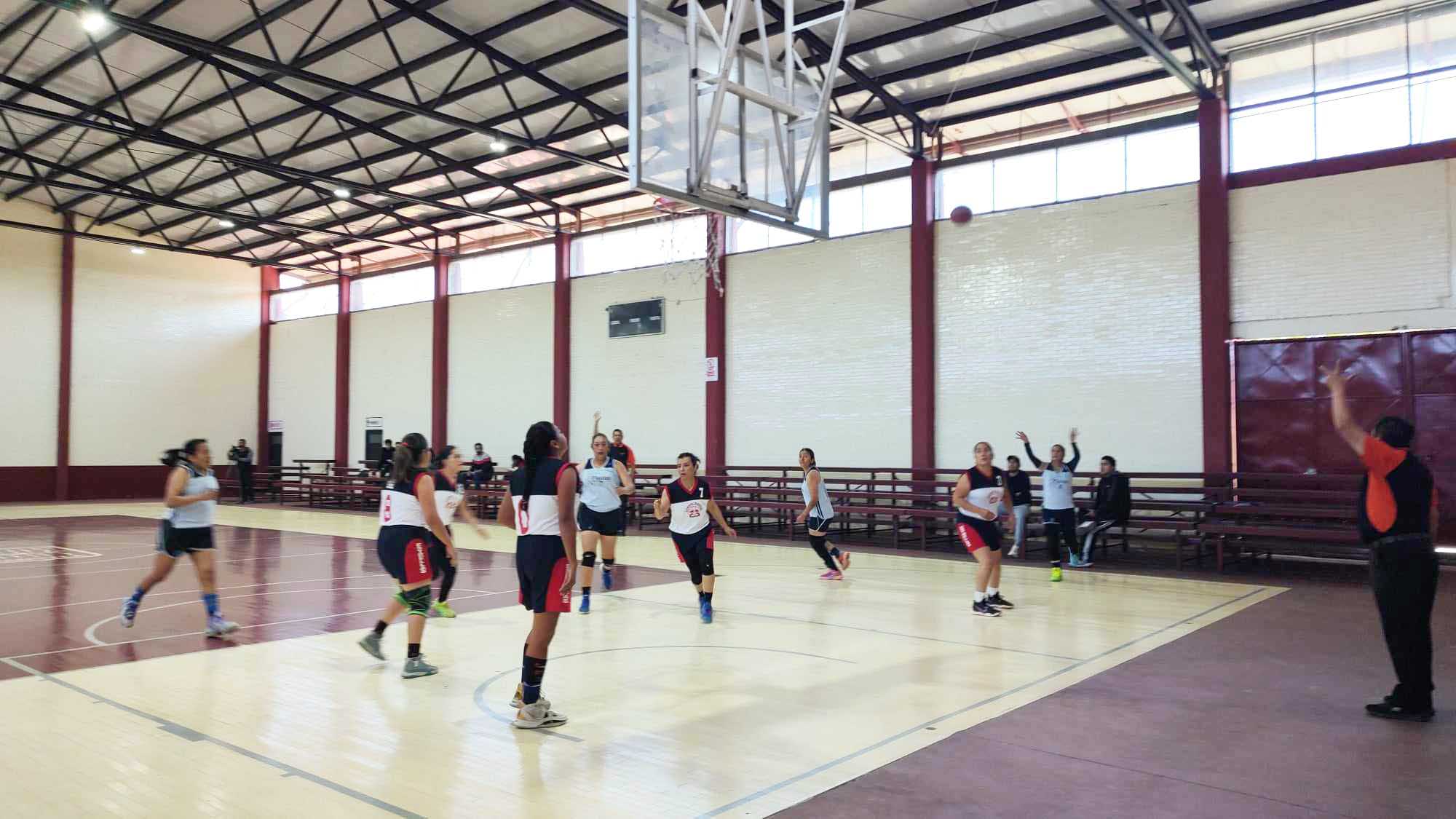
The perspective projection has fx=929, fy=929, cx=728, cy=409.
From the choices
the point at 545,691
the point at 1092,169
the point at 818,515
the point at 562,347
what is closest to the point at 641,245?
the point at 562,347

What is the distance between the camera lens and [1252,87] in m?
14.5

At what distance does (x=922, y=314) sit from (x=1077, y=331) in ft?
9.06

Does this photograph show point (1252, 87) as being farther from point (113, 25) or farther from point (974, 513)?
point (113, 25)

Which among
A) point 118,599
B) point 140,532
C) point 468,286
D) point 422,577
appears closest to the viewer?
point 422,577

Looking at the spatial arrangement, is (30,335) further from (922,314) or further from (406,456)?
(406,456)

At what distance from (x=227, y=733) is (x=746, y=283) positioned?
1568 centimetres

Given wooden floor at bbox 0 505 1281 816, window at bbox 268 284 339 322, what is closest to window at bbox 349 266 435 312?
window at bbox 268 284 339 322

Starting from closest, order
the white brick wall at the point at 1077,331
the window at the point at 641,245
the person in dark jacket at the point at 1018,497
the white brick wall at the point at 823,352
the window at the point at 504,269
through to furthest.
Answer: the person in dark jacket at the point at 1018,497 → the white brick wall at the point at 1077,331 → the white brick wall at the point at 823,352 → the window at the point at 641,245 → the window at the point at 504,269

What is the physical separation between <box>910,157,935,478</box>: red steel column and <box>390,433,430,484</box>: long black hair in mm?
11655

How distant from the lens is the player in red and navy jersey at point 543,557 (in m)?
5.43

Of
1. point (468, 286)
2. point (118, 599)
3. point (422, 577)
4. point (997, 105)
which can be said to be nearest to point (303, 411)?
point (468, 286)

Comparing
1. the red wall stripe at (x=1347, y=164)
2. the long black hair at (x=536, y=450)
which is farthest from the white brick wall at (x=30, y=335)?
the red wall stripe at (x=1347, y=164)

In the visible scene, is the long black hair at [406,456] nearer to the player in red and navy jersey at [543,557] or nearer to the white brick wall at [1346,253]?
the player in red and navy jersey at [543,557]

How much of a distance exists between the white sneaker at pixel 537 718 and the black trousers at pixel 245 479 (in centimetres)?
2548
